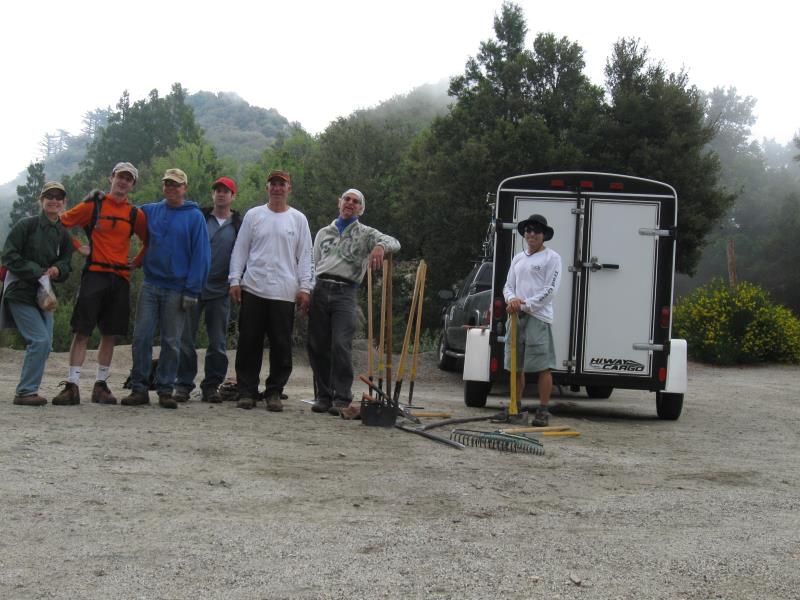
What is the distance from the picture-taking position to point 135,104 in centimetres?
9656

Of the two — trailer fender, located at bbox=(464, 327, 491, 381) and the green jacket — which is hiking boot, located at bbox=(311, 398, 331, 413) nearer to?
trailer fender, located at bbox=(464, 327, 491, 381)

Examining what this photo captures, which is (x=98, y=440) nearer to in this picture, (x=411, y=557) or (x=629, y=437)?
(x=411, y=557)

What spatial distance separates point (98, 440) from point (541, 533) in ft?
10.7

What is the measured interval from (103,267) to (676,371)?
5.94 m

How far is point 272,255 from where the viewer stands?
9008 mm

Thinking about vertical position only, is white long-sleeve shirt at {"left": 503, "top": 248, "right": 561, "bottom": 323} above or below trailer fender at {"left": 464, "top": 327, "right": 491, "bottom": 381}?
above

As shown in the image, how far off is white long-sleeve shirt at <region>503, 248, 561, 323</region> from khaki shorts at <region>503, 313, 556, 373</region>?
0.09 meters

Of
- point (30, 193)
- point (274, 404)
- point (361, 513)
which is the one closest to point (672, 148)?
point (274, 404)

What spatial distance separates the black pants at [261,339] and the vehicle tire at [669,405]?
4277mm

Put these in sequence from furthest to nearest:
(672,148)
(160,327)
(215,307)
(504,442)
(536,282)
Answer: (672,148) → (215,307) → (536,282) → (160,327) → (504,442)

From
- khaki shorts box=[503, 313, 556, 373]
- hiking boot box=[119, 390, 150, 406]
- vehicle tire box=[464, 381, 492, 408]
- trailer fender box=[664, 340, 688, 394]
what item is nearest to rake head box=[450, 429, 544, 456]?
khaki shorts box=[503, 313, 556, 373]

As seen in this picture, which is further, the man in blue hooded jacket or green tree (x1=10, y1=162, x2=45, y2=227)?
Answer: green tree (x1=10, y1=162, x2=45, y2=227)

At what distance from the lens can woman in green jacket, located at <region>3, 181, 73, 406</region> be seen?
323 inches

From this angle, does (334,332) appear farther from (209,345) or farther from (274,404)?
(209,345)
